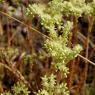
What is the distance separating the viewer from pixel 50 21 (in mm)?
1081

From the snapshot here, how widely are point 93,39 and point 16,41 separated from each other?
534 mm

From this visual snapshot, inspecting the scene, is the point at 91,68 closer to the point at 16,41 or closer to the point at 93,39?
the point at 93,39

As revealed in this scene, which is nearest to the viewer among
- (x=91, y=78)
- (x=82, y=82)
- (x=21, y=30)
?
(x=82, y=82)

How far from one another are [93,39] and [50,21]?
1.30 m

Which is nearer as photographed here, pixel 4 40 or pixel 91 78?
pixel 91 78

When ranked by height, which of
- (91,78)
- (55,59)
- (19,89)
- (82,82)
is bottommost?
(91,78)

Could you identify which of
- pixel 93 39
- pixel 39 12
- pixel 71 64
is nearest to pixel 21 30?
pixel 93 39

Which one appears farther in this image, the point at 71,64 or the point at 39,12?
the point at 71,64

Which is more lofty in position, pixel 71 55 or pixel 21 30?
pixel 71 55

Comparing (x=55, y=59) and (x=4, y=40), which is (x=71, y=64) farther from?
(x=4, y=40)

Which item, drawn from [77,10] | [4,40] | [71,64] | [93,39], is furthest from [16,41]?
[77,10]

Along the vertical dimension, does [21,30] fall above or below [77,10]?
below

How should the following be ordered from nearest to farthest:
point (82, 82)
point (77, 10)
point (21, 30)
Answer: point (77, 10)
point (82, 82)
point (21, 30)

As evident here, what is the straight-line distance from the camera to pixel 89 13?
1238mm
